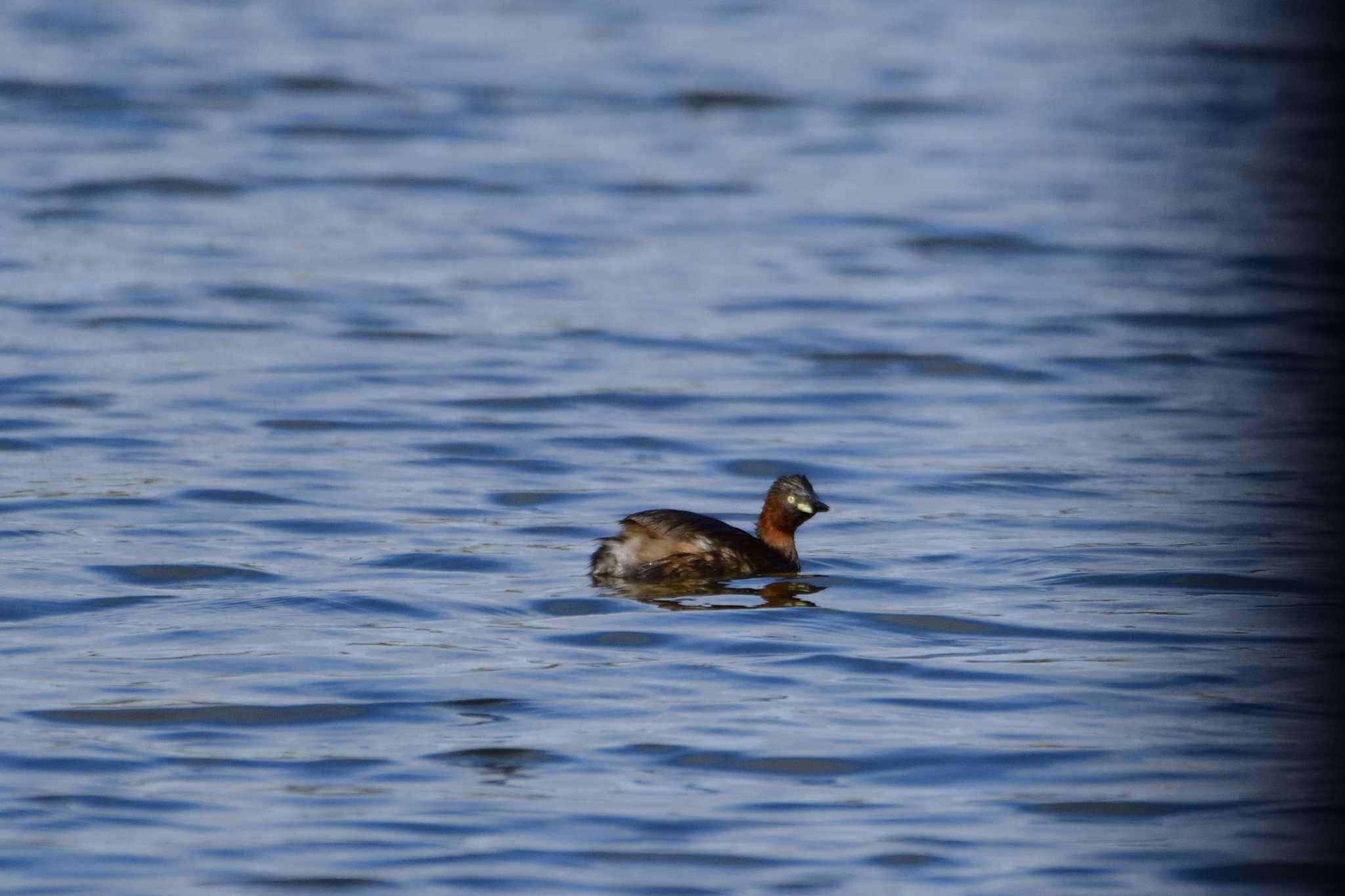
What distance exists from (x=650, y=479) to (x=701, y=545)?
241 centimetres

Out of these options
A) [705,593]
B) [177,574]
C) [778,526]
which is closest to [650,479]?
[778,526]

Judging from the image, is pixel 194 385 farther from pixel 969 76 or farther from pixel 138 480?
pixel 969 76

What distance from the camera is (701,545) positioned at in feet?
27.5

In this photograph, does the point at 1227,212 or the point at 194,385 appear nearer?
the point at 194,385

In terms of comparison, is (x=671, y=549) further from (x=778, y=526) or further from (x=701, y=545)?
(x=778, y=526)

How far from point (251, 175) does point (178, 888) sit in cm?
1489

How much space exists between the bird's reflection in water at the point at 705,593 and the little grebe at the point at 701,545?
33 mm

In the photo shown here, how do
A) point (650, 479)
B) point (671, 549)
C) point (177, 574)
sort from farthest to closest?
1. point (650, 479)
2. point (177, 574)
3. point (671, 549)

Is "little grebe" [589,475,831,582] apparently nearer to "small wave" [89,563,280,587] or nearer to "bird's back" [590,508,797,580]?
"bird's back" [590,508,797,580]

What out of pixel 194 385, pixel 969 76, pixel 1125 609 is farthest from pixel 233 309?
pixel 969 76

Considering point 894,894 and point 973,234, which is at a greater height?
point 973,234

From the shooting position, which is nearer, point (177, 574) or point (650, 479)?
point (177, 574)

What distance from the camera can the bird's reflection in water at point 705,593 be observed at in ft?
27.1

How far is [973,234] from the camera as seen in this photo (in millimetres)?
18672
